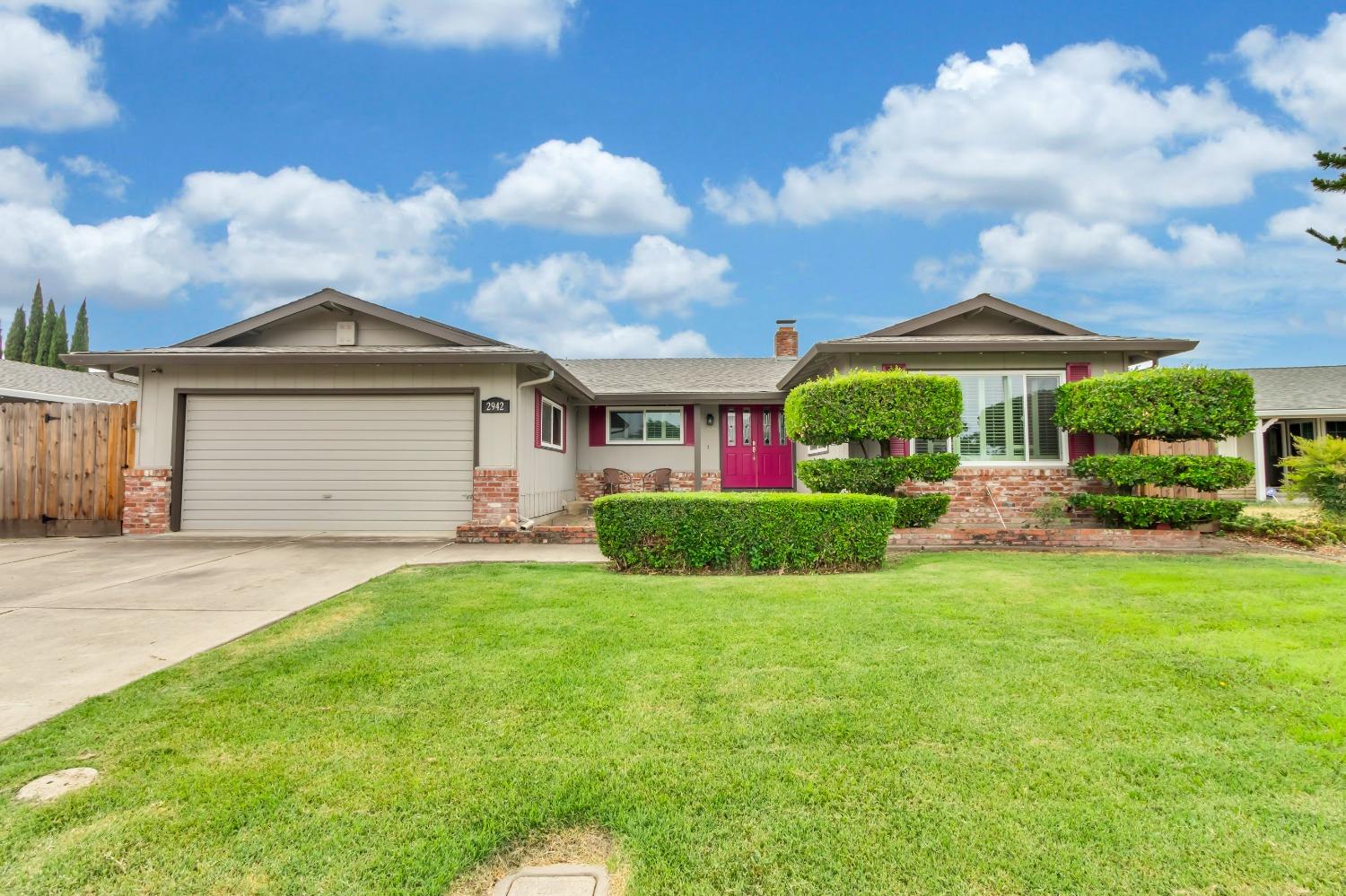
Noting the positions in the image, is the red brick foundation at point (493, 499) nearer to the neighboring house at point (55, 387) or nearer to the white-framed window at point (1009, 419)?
the white-framed window at point (1009, 419)

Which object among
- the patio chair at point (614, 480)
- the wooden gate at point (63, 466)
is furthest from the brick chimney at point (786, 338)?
the wooden gate at point (63, 466)

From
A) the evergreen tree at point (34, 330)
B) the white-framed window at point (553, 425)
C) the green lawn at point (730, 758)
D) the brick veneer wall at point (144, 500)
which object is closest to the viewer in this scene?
the green lawn at point (730, 758)

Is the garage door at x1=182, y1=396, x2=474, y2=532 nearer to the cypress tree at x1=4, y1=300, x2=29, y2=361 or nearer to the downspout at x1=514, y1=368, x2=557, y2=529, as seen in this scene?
the downspout at x1=514, y1=368, x2=557, y2=529

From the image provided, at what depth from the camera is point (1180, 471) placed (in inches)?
364

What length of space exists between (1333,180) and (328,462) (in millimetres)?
17169

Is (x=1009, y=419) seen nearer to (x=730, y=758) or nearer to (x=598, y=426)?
(x=598, y=426)

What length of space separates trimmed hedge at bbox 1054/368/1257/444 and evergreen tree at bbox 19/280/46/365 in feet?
185

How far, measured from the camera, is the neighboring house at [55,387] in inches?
586

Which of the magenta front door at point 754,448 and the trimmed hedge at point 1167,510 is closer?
the trimmed hedge at point 1167,510

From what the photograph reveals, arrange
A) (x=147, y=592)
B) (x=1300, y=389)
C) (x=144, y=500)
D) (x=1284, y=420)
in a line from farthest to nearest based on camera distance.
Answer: (x=1300, y=389) → (x=1284, y=420) → (x=144, y=500) → (x=147, y=592)

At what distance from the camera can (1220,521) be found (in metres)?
9.55

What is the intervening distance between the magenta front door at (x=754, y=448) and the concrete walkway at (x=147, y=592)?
693 cm

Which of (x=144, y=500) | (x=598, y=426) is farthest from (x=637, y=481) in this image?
(x=144, y=500)

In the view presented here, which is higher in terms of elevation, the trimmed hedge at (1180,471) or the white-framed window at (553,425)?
the white-framed window at (553,425)
